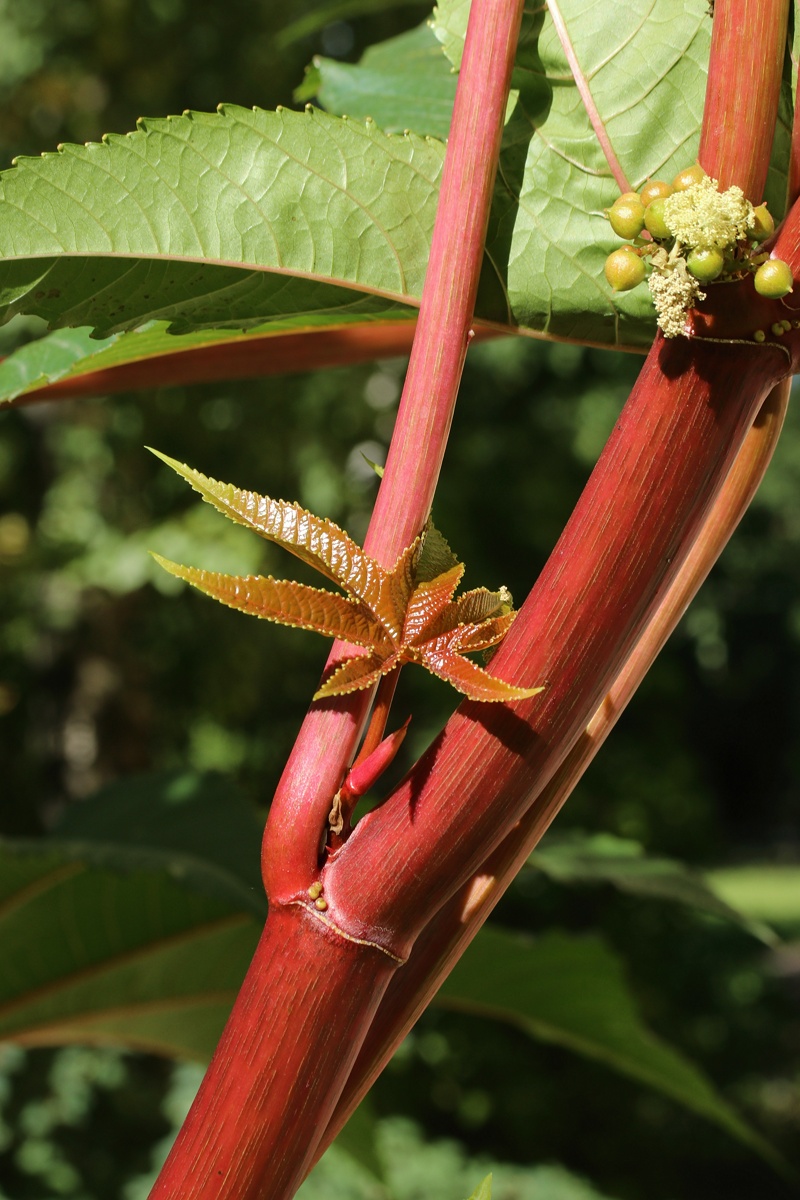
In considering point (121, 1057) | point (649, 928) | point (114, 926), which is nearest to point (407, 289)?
point (114, 926)

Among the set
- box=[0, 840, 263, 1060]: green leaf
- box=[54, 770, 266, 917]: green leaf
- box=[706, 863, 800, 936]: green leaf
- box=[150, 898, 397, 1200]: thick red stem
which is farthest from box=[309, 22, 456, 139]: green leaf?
box=[706, 863, 800, 936]: green leaf

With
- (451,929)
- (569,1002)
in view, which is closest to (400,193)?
(451,929)

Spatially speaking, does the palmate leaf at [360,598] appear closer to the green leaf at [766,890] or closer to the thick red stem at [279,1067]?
the thick red stem at [279,1067]

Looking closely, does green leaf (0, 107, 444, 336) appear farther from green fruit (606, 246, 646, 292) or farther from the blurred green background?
the blurred green background

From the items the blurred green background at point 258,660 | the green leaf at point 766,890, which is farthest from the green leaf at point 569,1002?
the green leaf at point 766,890

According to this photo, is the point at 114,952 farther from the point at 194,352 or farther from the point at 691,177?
the point at 691,177

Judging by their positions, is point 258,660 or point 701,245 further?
point 258,660
